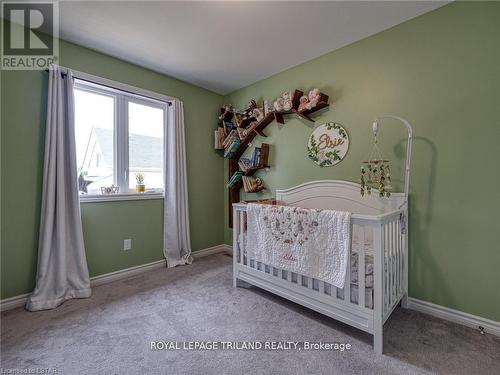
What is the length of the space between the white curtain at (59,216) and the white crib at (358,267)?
1446 millimetres

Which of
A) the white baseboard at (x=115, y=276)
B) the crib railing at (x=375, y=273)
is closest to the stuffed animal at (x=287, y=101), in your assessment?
the crib railing at (x=375, y=273)

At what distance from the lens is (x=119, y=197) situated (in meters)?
2.49

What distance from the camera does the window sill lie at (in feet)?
→ 7.50

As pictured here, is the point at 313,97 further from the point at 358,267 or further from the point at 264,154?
the point at 358,267

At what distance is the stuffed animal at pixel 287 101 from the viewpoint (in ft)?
8.20

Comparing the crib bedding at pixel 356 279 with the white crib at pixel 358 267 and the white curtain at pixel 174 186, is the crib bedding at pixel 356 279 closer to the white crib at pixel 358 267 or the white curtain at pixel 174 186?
the white crib at pixel 358 267

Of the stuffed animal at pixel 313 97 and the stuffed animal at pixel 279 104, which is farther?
the stuffed animal at pixel 279 104

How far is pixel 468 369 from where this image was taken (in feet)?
4.17

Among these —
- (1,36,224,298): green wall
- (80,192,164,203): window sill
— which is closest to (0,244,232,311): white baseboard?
(1,36,224,298): green wall

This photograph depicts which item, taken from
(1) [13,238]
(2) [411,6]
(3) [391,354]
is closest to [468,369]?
(3) [391,354]

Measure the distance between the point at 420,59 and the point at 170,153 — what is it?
2.58 meters

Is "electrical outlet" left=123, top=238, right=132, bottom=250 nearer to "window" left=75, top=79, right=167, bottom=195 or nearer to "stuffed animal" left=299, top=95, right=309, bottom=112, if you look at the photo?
"window" left=75, top=79, right=167, bottom=195

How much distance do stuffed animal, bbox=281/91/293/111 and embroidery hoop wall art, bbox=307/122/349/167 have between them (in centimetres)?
38

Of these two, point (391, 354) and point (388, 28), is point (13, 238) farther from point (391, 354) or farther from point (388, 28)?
point (388, 28)
